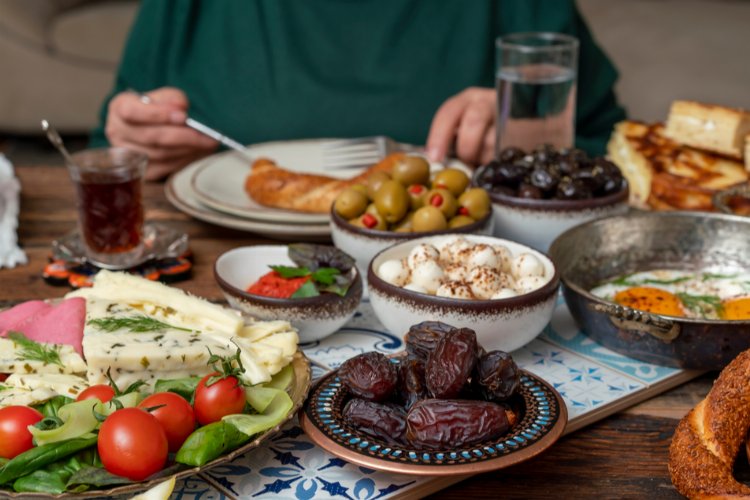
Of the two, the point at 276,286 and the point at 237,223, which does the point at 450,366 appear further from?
the point at 237,223

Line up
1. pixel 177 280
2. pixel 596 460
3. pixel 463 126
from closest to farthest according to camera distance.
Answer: pixel 596 460
pixel 177 280
pixel 463 126

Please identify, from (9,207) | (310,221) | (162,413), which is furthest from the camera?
(9,207)

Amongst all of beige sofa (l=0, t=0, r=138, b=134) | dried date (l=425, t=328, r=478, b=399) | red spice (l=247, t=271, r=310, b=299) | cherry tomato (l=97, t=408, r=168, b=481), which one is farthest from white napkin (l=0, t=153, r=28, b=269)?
beige sofa (l=0, t=0, r=138, b=134)

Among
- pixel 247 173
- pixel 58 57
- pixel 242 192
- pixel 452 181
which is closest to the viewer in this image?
pixel 452 181

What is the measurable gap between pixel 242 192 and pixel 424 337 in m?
0.98

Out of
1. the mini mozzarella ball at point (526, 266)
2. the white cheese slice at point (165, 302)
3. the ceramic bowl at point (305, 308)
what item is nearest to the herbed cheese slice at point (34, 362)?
the white cheese slice at point (165, 302)

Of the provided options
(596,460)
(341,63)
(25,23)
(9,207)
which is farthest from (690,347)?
(25,23)

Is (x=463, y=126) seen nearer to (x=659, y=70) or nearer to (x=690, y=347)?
(x=690, y=347)

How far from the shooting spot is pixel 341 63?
103 inches

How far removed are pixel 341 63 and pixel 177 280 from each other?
1.19 m

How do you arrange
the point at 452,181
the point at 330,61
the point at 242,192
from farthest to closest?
the point at 330,61 < the point at 242,192 < the point at 452,181

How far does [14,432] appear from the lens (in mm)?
940

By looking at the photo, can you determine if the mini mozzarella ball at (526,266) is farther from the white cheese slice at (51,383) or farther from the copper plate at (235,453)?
the white cheese slice at (51,383)

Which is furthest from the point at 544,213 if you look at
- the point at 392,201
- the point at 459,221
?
the point at 392,201
